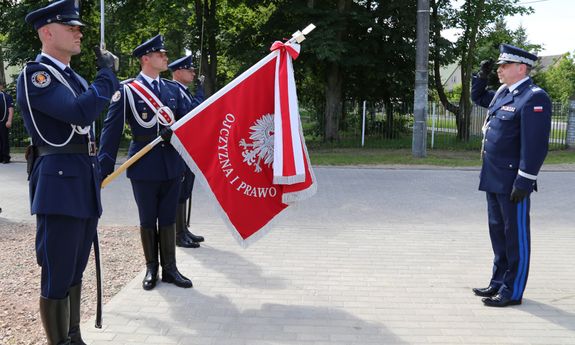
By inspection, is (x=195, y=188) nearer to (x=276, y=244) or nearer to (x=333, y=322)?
(x=276, y=244)

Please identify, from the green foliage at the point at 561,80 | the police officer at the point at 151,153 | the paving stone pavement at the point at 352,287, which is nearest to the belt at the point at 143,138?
the police officer at the point at 151,153

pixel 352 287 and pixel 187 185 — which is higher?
pixel 187 185

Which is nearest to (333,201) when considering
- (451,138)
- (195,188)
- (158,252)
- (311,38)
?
(195,188)

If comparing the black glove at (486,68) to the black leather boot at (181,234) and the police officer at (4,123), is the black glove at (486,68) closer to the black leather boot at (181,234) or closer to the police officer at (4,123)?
the black leather boot at (181,234)

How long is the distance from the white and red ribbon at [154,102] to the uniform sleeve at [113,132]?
0.43 feet

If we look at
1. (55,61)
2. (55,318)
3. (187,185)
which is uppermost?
(55,61)

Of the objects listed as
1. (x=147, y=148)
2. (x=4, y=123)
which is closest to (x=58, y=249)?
(x=147, y=148)

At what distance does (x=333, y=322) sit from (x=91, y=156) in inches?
85.0

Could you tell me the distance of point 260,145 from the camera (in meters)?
4.71

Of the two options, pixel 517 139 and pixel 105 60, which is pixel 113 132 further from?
pixel 517 139

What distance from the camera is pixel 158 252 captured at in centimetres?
554

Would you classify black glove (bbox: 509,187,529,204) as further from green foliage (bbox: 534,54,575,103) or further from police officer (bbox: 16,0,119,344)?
green foliage (bbox: 534,54,575,103)

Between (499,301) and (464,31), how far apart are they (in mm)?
19675

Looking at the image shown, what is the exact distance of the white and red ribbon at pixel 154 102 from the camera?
5.09 m
